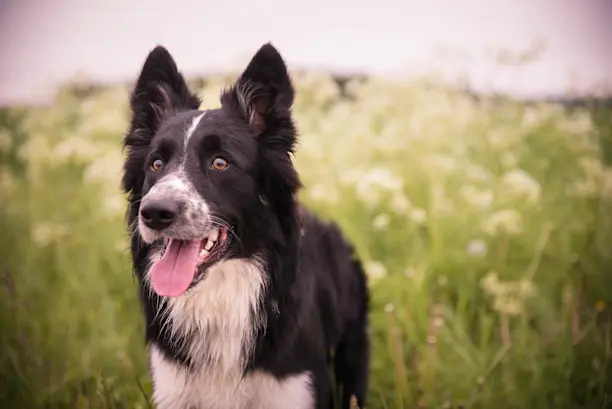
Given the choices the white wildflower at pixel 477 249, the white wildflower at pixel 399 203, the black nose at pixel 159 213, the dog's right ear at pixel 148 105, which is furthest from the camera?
the white wildflower at pixel 477 249

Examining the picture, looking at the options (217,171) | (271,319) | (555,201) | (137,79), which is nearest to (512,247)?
(555,201)

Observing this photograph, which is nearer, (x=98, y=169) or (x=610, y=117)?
(x=98, y=169)

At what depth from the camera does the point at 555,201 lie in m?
4.74

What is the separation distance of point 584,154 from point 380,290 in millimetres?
2541

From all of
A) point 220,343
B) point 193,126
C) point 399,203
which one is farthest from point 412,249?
point 193,126

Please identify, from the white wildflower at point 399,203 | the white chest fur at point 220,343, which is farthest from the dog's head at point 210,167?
the white wildflower at point 399,203

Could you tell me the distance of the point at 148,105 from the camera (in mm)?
2434

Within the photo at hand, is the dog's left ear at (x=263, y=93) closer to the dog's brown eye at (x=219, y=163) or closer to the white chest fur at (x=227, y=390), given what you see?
the dog's brown eye at (x=219, y=163)

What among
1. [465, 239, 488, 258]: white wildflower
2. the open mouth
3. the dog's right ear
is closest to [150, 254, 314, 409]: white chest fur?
the open mouth

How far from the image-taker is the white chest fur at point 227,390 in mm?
2211

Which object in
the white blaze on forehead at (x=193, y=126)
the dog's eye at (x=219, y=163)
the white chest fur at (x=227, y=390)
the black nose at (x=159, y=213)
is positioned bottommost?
the white chest fur at (x=227, y=390)

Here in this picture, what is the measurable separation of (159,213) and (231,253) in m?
0.44

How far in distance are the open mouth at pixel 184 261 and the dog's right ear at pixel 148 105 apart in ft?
1.47

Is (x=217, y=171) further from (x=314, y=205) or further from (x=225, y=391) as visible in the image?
(x=314, y=205)
